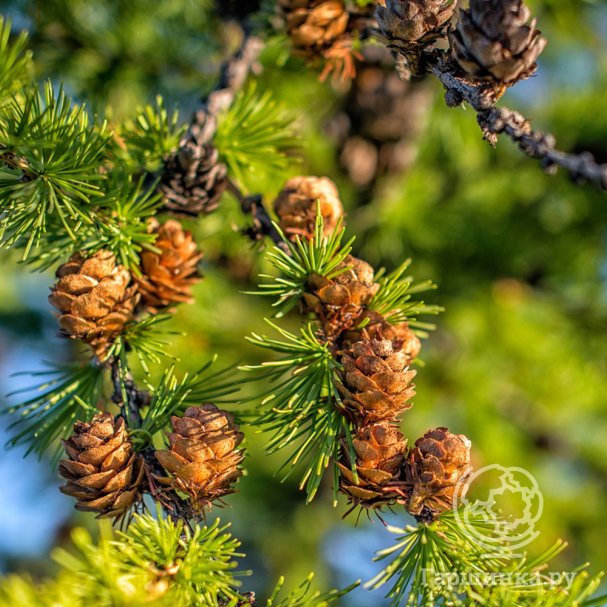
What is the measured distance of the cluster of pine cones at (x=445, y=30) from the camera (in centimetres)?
45

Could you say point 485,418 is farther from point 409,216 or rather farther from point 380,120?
point 380,120

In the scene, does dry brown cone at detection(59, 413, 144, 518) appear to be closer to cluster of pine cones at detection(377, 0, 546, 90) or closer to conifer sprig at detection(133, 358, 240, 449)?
conifer sprig at detection(133, 358, 240, 449)

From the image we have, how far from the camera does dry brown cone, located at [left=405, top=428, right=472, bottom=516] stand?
52cm

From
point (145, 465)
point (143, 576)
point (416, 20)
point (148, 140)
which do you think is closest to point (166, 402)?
point (145, 465)

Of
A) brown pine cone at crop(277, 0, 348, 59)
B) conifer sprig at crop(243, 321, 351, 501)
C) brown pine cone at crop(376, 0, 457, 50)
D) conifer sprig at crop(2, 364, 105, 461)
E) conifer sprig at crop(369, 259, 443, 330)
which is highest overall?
brown pine cone at crop(277, 0, 348, 59)

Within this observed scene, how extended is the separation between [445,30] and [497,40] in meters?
0.13

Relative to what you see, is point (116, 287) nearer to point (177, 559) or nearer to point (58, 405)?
point (58, 405)

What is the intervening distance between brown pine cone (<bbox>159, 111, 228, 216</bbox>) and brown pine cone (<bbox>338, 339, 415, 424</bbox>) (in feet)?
0.85

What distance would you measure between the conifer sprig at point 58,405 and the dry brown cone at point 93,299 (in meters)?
0.06

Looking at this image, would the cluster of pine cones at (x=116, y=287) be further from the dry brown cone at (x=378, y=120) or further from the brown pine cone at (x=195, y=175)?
the dry brown cone at (x=378, y=120)

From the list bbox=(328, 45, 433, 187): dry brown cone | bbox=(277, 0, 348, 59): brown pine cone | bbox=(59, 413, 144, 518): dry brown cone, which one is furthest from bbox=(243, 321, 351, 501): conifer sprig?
bbox=(328, 45, 433, 187): dry brown cone

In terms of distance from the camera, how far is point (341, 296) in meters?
0.58

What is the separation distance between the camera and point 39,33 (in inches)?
44.0

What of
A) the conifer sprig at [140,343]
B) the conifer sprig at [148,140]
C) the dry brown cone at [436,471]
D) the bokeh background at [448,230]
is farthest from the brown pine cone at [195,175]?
the dry brown cone at [436,471]
